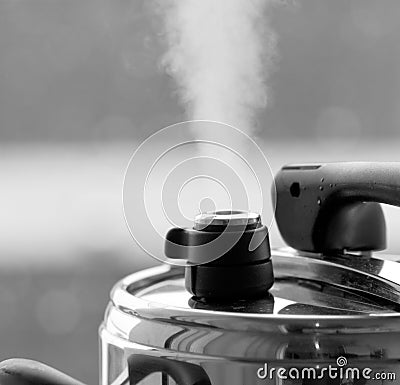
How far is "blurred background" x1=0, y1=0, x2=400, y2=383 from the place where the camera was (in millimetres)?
993

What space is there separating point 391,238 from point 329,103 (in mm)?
343

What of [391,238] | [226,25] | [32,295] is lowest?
[32,295]

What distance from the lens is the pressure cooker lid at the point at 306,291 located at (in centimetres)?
38

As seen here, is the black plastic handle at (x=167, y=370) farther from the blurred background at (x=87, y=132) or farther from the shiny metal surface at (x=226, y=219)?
the blurred background at (x=87, y=132)

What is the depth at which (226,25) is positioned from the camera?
470 millimetres

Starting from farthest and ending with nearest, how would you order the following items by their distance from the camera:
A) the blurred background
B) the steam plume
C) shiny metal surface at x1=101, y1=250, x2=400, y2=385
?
the blurred background
the steam plume
shiny metal surface at x1=101, y1=250, x2=400, y2=385

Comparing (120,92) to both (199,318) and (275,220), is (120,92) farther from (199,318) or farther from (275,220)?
(199,318)

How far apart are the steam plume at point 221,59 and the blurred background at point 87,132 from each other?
0.27m

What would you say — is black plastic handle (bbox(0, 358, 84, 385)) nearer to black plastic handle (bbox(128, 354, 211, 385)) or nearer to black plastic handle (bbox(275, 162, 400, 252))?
black plastic handle (bbox(128, 354, 211, 385))

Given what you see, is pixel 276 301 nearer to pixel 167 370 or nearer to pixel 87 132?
pixel 167 370

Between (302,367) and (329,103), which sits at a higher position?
(329,103)

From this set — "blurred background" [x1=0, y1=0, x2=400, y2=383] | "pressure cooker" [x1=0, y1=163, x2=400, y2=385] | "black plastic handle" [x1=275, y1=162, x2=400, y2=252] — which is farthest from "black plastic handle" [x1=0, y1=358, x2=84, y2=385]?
"blurred background" [x1=0, y1=0, x2=400, y2=383]

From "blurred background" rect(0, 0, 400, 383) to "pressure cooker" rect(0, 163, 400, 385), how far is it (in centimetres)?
31

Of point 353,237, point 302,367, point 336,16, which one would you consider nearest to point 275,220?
point 353,237
